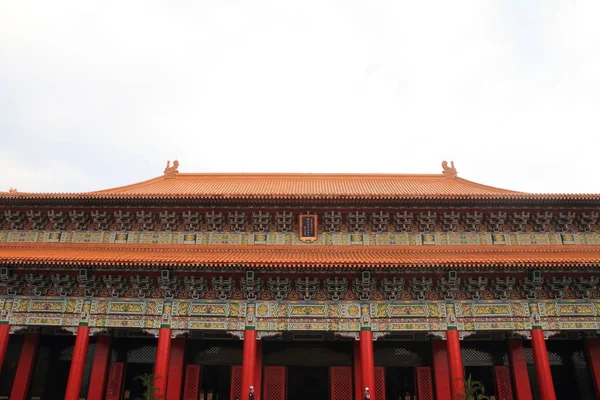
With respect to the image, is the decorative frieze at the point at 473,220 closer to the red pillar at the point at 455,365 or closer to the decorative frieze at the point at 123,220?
the red pillar at the point at 455,365

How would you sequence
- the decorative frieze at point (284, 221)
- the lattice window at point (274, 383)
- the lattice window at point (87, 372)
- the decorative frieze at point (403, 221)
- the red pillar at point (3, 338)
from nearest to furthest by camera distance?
the red pillar at point (3, 338), the lattice window at point (274, 383), the lattice window at point (87, 372), the decorative frieze at point (403, 221), the decorative frieze at point (284, 221)

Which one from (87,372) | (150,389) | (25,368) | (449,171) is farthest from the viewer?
(449,171)

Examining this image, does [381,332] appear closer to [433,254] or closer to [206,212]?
[433,254]

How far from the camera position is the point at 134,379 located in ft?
47.4

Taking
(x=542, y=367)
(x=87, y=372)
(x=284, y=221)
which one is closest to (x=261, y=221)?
(x=284, y=221)

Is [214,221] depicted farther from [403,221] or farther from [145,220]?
[403,221]

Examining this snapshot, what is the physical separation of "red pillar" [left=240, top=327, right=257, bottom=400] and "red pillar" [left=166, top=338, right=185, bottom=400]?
2.51 meters

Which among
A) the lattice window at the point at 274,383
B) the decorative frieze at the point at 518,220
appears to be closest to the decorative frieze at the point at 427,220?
the decorative frieze at the point at 518,220

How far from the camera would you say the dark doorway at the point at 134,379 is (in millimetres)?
14424

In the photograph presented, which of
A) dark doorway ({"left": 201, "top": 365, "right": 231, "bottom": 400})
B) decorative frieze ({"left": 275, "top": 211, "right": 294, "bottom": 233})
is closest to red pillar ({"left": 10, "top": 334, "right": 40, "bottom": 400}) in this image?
dark doorway ({"left": 201, "top": 365, "right": 231, "bottom": 400})

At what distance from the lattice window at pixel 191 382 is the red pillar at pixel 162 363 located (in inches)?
52.3

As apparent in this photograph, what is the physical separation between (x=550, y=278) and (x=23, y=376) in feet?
56.4

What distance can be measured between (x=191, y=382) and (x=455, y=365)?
8.39m

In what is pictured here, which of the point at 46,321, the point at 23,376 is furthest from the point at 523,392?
the point at 23,376
